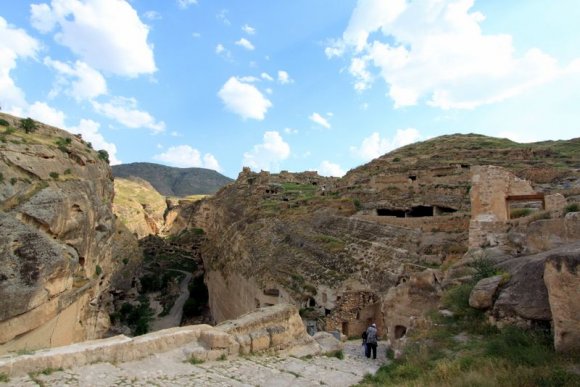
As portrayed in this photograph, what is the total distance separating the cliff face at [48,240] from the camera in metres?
18.1

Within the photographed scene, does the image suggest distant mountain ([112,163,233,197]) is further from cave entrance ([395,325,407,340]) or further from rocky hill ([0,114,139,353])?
cave entrance ([395,325,407,340])

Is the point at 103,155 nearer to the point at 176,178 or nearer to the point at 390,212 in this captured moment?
the point at 390,212

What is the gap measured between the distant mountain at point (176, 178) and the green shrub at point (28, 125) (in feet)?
367

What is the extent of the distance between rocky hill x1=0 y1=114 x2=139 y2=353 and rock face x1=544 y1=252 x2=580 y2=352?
18770mm

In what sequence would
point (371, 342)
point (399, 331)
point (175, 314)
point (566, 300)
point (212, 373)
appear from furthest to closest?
1. point (175, 314)
2. point (399, 331)
3. point (371, 342)
4. point (212, 373)
5. point (566, 300)

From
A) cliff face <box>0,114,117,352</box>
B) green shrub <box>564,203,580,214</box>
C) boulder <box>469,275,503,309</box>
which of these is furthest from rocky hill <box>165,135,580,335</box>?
cliff face <box>0,114,117,352</box>

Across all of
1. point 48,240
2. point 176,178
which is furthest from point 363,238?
point 176,178

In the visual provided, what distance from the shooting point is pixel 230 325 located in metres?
8.48

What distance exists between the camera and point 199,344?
7.74 m

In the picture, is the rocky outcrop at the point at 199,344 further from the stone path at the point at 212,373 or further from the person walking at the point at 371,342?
the person walking at the point at 371,342

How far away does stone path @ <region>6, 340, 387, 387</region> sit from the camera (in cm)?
596

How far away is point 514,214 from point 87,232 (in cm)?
2231

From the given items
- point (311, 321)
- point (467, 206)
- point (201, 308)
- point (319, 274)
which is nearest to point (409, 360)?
point (311, 321)

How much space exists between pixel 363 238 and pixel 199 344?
14.0 metres
